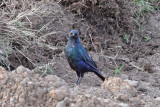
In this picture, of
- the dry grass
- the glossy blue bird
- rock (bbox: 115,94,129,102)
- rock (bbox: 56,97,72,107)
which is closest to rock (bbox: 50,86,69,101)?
rock (bbox: 56,97,72,107)

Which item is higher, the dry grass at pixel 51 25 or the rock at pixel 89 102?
the rock at pixel 89 102

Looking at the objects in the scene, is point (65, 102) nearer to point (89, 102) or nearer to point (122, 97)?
point (89, 102)

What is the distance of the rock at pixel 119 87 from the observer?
3518mm

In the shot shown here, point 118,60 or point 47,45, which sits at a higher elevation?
point 47,45

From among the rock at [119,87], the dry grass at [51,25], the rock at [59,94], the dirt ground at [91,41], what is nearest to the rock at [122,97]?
the rock at [119,87]

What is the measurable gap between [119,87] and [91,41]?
2553 mm

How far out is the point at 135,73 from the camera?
5488mm

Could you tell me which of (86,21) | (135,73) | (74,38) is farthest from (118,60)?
(74,38)

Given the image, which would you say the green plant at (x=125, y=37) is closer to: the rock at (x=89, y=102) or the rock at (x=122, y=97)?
the rock at (x=122, y=97)

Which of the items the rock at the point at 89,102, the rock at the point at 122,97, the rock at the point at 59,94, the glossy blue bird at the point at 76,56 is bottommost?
the glossy blue bird at the point at 76,56

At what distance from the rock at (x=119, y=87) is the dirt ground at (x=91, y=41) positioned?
3.37 ft

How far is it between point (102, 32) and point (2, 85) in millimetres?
3462

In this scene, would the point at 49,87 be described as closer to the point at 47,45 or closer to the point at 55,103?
the point at 55,103

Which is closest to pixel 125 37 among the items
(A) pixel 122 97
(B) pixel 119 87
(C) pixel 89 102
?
(B) pixel 119 87
